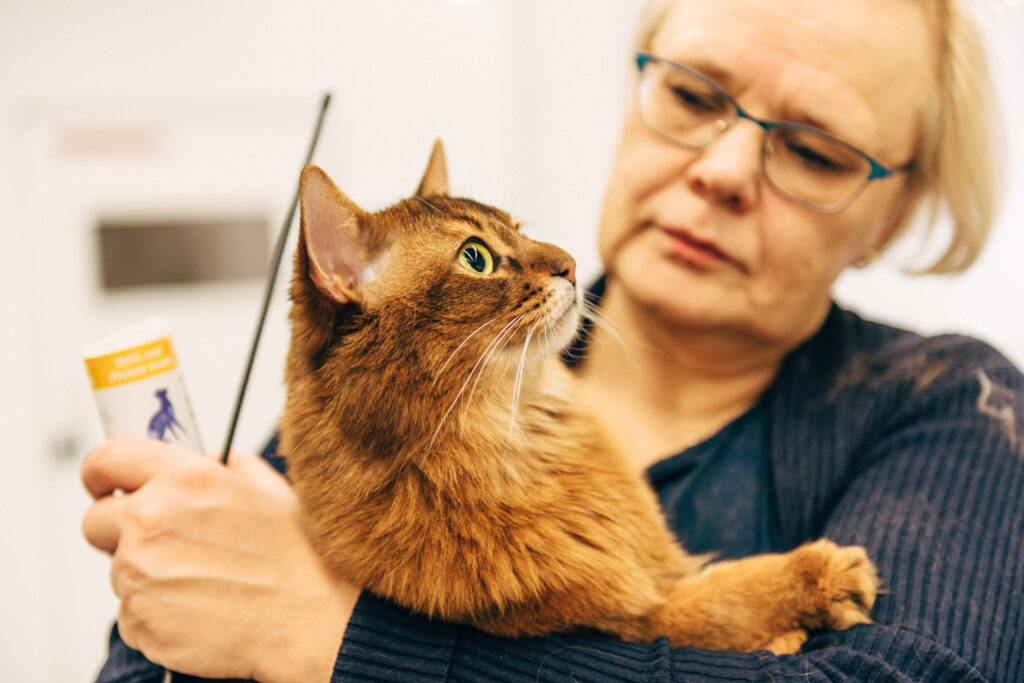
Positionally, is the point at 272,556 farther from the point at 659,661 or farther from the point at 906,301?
the point at 906,301

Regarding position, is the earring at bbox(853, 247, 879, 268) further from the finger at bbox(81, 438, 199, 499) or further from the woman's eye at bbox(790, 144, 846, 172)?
the finger at bbox(81, 438, 199, 499)

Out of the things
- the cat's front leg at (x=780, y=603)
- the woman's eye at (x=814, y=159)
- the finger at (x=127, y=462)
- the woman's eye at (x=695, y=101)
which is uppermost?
the woman's eye at (x=695, y=101)

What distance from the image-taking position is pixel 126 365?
0.79 metres

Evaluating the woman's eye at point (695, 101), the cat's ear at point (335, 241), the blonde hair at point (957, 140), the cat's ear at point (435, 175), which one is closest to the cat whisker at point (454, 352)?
the cat's ear at point (335, 241)

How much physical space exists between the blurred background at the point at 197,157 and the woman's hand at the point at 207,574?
5.15ft

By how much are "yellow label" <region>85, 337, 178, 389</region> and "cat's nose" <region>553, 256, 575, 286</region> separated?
543mm

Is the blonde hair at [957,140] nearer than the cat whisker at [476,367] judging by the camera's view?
No

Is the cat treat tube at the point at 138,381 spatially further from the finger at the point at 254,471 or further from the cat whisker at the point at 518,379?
the cat whisker at the point at 518,379

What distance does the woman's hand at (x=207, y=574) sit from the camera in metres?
0.73

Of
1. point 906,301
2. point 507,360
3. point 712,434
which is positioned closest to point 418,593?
point 507,360

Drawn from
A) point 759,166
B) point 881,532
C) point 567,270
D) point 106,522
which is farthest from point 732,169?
point 106,522

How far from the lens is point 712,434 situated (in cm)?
117

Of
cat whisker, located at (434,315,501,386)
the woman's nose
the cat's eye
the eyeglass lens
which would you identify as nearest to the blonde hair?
the eyeglass lens

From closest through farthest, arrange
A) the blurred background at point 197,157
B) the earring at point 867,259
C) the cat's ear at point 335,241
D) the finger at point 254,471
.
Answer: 1. the cat's ear at point 335,241
2. the finger at point 254,471
3. the earring at point 867,259
4. the blurred background at point 197,157
